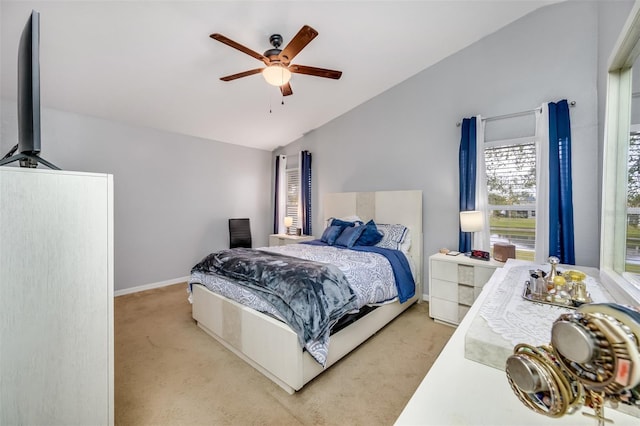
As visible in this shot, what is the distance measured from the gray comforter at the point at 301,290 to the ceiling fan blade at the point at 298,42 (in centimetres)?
174

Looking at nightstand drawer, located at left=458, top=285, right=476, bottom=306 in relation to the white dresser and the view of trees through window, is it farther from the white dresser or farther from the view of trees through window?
the white dresser

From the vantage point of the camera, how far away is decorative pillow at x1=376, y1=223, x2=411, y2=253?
11.2ft

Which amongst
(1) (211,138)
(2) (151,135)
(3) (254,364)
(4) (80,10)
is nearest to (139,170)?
(2) (151,135)

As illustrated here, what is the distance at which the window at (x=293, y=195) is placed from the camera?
17.6ft

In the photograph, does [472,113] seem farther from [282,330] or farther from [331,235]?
[282,330]

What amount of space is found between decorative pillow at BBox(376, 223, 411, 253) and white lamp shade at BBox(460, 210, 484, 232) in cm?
75

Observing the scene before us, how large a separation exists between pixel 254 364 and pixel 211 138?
3.89 m

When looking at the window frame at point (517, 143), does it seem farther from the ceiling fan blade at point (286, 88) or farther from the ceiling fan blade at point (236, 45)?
the ceiling fan blade at point (236, 45)

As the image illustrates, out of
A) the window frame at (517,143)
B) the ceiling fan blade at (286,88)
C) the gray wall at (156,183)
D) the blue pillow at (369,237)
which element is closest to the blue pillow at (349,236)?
the blue pillow at (369,237)

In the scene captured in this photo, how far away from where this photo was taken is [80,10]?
213cm

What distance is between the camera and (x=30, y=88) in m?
1.02

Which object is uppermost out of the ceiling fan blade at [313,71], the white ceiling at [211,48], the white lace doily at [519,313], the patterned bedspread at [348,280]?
the white ceiling at [211,48]

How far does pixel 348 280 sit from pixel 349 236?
123 cm

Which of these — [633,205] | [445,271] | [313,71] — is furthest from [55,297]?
[445,271]
